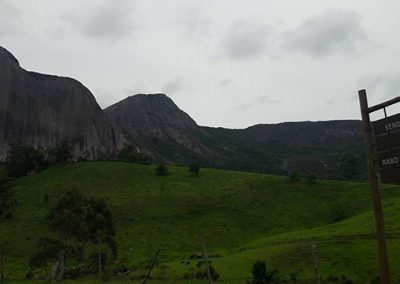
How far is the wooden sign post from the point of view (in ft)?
34.5

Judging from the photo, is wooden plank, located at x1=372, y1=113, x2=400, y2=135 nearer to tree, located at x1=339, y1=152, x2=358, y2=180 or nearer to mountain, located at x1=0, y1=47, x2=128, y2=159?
tree, located at x1=339, y1=152, x2=358, y2=180

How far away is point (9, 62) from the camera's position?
597 ft

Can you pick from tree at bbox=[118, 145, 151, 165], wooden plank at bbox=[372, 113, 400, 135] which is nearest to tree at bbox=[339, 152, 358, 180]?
tree at bbox=[118, 145, 151, 165]

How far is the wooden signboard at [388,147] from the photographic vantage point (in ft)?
34.2

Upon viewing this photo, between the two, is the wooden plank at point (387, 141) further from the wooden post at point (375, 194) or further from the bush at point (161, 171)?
the bush at point (161, 171)

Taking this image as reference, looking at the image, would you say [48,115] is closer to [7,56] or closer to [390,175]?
[7,56]

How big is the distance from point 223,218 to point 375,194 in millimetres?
73656

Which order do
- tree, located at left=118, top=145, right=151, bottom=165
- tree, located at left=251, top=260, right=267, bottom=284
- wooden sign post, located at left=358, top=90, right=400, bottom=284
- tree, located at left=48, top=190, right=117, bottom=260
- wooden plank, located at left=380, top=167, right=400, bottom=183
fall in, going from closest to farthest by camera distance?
wooden plank, located at left=380, top=167, right=400, bottom=183, wooden sign post, located at left=358, top=90, right=400, bottom=284, tree, located at left=251, top=260, right=267, bottom=284, tree, located at left=48, top=190, right=117, bottom=260, tree, located at left=118, top=145, right=151, bottom=165

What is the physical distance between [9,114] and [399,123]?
580 feet

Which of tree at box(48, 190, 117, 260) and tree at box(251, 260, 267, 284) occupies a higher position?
tree at box(48, 190, 117, 260)

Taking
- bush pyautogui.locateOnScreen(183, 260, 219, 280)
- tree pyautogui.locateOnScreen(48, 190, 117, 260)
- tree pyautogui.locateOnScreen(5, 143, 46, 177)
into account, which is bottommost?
bush pyautogui.locateOnScreen(183, 260, 219, 280)

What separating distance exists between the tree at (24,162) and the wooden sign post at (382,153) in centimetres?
12454

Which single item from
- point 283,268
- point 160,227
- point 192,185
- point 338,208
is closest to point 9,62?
point 192,185

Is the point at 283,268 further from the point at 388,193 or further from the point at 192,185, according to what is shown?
the point at 192,185
